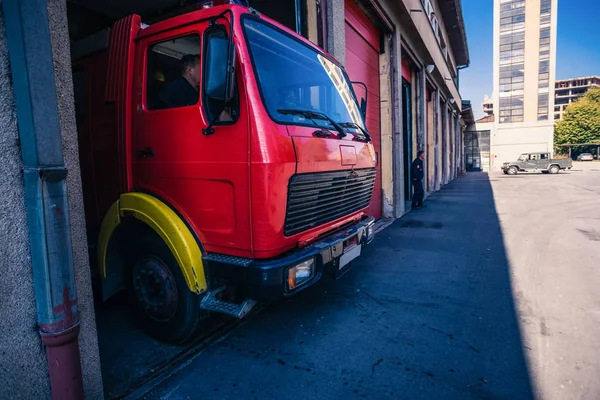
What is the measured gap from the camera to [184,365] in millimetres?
2729

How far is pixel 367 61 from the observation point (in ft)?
26.9

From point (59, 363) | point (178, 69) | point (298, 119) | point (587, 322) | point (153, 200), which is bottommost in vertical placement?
point (587, 322)

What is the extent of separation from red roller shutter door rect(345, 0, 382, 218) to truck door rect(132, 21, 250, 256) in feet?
15.1

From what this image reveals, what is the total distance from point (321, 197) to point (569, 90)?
12216 centimetres

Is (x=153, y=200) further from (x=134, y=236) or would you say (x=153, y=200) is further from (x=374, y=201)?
(x=374, y=201)

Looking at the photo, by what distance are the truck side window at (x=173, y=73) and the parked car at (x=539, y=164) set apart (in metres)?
32.4

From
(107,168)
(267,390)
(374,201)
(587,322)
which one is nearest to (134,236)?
(107,168)

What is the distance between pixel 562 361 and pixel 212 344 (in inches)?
106

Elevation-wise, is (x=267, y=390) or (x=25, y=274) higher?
(x=25, y=274)

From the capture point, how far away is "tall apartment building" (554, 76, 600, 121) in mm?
94525

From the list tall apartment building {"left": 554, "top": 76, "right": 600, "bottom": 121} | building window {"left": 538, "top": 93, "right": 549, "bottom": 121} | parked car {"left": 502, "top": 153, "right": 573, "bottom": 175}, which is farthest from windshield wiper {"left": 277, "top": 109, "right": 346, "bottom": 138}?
tall apartment building {"left": 554, "top": 76, "right": 600, "bottom": 121}

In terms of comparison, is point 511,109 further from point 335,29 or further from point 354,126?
point 354,126

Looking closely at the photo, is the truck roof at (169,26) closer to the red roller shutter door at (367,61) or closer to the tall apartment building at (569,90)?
the red roller shutter door at (367,61)

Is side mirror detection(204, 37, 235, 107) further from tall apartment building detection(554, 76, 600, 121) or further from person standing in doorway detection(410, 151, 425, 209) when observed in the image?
tall apartment building detection(554, 76, 600, 121)
